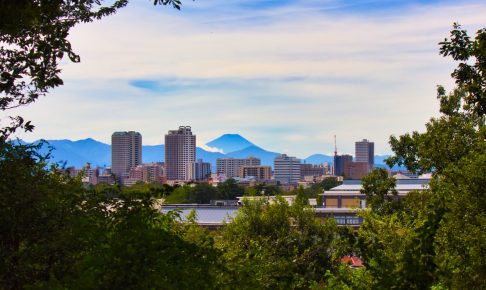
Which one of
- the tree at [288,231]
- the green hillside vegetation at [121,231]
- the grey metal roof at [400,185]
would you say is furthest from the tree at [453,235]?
the grey metal roof at [400,185]

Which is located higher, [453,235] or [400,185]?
[400,185]

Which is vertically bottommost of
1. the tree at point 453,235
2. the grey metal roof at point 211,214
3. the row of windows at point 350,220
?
the row of windows at point 350,220

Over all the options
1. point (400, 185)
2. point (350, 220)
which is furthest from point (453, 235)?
point (400, 185)

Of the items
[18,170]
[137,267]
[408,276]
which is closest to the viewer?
[137,267]

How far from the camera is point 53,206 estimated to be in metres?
8.31

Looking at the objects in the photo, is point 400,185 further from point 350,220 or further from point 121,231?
point 121,231

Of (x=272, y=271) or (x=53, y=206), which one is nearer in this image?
(x=53, y=206)

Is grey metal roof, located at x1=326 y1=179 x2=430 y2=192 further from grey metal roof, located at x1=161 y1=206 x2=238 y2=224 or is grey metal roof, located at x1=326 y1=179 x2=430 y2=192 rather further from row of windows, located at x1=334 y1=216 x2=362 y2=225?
grey metal roof, located at x1=161 y1=206 x2=238 y2=224

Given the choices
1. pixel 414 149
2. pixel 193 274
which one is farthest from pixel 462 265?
pixel 414 149

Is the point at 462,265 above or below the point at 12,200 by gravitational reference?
below

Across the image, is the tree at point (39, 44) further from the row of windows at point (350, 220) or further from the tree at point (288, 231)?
the row of windows at point (350, 220)

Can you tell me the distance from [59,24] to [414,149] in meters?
19.9

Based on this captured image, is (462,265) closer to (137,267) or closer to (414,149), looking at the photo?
(137,267)

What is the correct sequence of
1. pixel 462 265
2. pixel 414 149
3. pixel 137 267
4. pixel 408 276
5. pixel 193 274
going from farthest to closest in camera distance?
pixel 414 149
pixel 462 265
pixel 408 276
pixel 193 274
pixel 137 267
